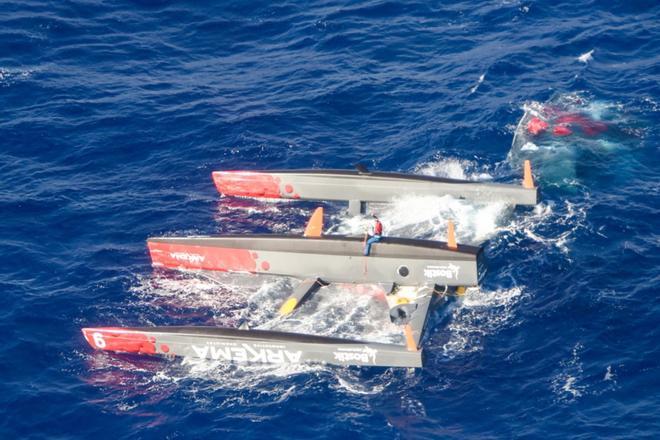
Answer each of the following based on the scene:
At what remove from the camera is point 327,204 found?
5734 centimetres

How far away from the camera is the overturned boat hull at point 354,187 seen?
5403 cm

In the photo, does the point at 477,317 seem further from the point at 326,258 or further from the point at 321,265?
the point at 321,265

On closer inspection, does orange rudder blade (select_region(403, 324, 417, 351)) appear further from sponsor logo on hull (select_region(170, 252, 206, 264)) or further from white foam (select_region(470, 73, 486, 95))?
white foam (select_region(470, 73, 486, 95))

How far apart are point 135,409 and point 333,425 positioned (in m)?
8.57

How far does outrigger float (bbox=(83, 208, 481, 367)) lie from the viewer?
43625 millimetres

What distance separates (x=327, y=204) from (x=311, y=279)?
A: 329 inches

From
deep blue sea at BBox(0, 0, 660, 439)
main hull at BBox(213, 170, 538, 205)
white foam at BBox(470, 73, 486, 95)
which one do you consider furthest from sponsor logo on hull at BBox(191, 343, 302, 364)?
white foam at BBox(470, 73, 486, 95)

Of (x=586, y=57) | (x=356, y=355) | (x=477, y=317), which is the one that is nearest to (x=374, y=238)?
(x=477, y=317)

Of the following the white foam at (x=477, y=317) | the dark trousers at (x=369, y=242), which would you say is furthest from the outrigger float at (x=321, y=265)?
the white foam at (x=477, y=317)

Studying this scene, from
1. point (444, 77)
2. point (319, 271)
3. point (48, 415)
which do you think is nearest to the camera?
point (48, 415)

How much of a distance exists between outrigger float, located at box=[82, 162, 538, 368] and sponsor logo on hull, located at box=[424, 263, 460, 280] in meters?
0.05

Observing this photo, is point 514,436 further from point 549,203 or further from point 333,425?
point 549,203

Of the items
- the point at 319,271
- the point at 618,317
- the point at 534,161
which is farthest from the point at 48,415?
the point at 534,161

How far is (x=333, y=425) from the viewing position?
132 feet
